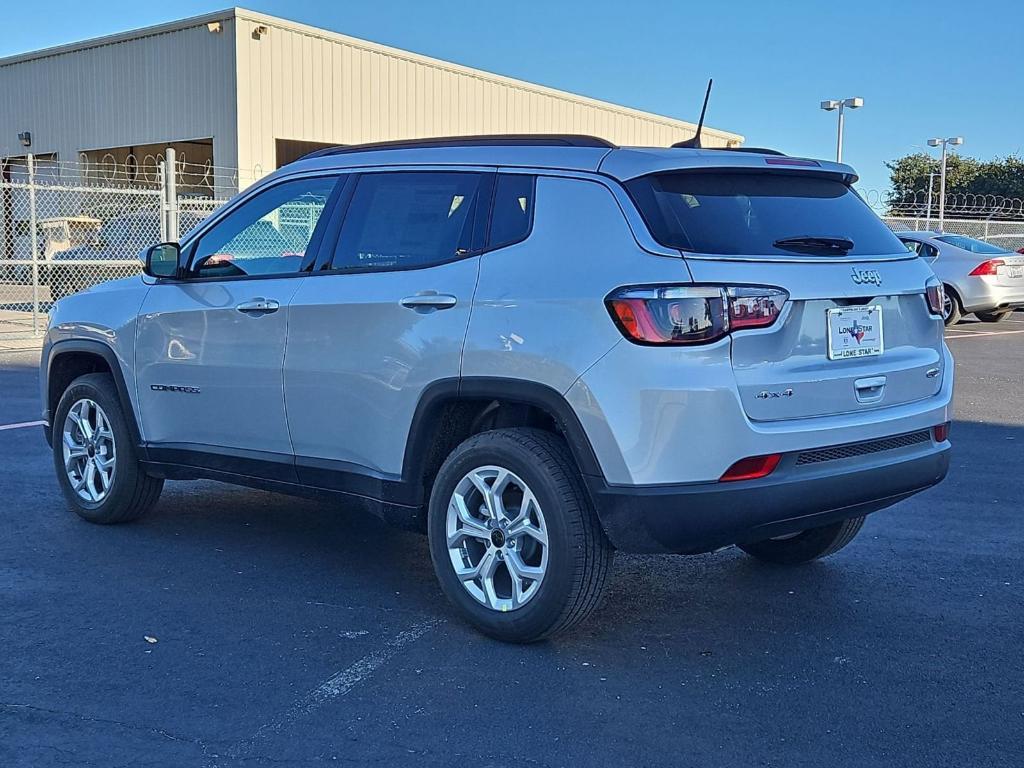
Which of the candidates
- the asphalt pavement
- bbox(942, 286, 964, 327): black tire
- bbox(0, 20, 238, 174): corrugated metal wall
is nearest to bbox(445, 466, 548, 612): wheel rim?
the asphalt pavement

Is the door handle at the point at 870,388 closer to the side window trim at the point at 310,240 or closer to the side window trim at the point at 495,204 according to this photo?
the side window trim at the point at 495,204

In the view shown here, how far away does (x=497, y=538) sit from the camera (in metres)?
4.32

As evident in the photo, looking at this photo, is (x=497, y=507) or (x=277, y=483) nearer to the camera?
(x=497, y=507)

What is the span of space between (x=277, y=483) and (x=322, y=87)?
23407 mm

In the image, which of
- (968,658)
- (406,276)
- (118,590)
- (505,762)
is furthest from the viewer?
(118,590)

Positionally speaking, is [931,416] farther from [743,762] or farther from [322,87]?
[322,87]

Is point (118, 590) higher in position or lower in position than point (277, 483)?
lower

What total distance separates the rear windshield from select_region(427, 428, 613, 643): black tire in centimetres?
88

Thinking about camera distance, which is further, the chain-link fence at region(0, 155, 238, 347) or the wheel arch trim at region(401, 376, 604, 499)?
the chain-link fence at region(0, 155, 238, 347)

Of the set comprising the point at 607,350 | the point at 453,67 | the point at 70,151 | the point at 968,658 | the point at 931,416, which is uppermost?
the point at 453,67

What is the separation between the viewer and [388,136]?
28938mm

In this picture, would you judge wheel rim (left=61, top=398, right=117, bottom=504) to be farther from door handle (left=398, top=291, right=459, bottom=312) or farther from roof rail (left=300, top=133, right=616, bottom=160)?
door handle (left=398, top=291, right=459, bottom=312)

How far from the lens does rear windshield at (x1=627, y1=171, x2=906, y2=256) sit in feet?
13.2

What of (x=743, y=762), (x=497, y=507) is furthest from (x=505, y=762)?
(x=497, y=507)
